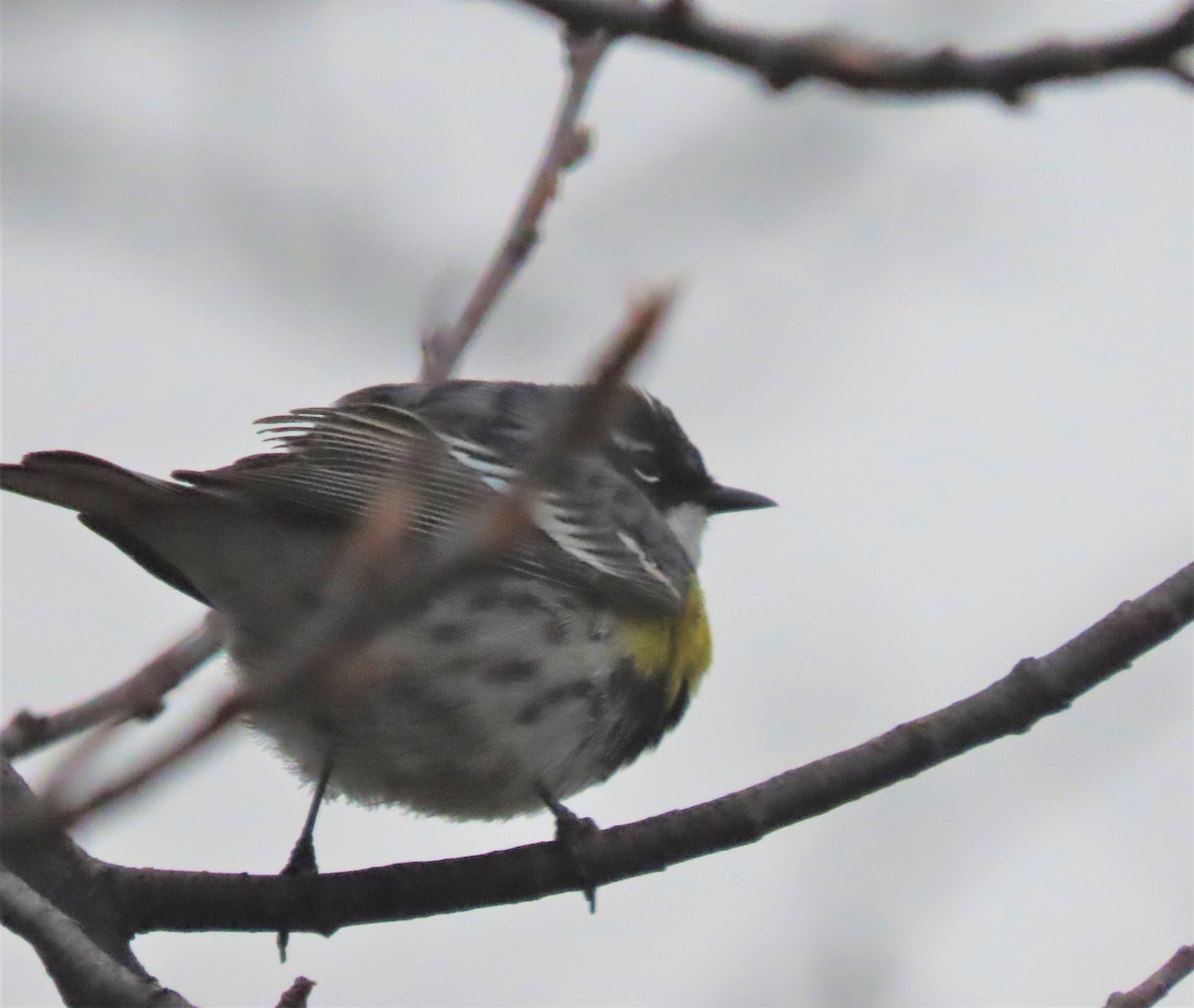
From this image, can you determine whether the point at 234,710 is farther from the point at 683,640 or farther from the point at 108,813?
the point at 683,640

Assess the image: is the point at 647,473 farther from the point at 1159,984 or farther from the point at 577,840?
the point at 1159,984

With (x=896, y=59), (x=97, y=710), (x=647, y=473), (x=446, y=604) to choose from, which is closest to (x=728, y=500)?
(x=647, y=473)

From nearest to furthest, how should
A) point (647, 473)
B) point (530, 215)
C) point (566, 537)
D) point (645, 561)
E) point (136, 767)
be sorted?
point (136, 767) < point (530, 215) < point (566, 537) < point (645, 561) < point (647, 473)

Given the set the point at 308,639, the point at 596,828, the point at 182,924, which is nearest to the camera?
the point at 308,639

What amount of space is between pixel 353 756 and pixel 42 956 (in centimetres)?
189

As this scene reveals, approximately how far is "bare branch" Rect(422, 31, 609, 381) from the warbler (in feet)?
0.87

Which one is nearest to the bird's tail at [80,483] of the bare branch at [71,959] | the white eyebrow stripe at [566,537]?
the bare branch at [71,959]

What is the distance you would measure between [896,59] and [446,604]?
326 centimetres

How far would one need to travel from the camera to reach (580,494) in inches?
A: 232

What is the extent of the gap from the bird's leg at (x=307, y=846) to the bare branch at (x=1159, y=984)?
8.07 ft

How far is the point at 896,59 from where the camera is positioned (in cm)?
187

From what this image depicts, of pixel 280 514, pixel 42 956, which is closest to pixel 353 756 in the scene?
pixel 280 514

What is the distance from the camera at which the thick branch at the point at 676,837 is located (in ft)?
11.3

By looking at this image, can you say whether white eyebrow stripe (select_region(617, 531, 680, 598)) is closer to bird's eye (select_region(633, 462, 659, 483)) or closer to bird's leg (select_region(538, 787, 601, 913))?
bird's eye (select_region(633, 462, 659, 483))
